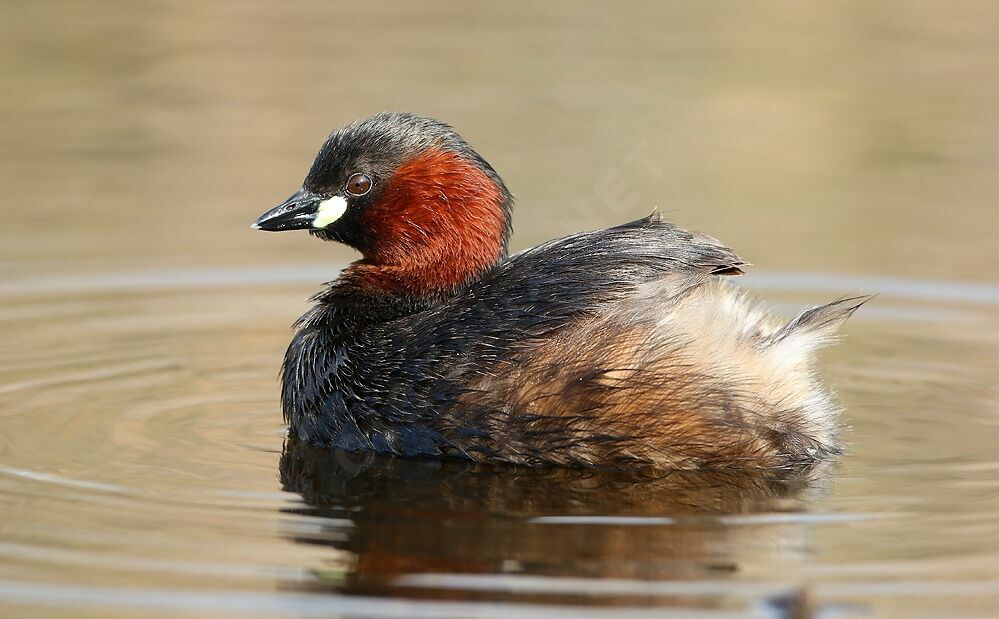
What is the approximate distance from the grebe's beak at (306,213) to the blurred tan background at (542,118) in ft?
7.23

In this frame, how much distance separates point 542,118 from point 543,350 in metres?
6.82

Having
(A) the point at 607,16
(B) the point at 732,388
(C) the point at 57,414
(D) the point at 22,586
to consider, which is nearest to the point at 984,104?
(A) the point at 607,16

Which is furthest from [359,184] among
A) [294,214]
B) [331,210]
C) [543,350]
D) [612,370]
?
[612,370]

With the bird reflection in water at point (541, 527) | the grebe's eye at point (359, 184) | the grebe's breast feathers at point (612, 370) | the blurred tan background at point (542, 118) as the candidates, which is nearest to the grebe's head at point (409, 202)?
the grebe's eye at point (359, 184)

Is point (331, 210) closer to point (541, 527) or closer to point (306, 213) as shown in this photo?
point (306, 213)

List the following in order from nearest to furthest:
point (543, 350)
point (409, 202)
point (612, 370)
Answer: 1. point (612, 370)
2. point (543, 350)
3. point (409, 202)

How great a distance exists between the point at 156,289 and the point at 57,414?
206cm

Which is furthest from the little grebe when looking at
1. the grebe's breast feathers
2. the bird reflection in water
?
the bird reflection in water

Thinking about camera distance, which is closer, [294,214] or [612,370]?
[612,370]

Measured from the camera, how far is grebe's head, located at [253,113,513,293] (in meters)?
6.76

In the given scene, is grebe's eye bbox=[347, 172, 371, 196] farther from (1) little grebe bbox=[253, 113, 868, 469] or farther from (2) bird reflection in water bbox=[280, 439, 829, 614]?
(2) bird reflection in water bbox=[280, 439, 829, 614]

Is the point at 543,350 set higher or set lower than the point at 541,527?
higher

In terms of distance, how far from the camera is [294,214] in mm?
6949

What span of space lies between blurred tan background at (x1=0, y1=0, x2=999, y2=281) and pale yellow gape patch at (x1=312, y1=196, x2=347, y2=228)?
2.28 metres
